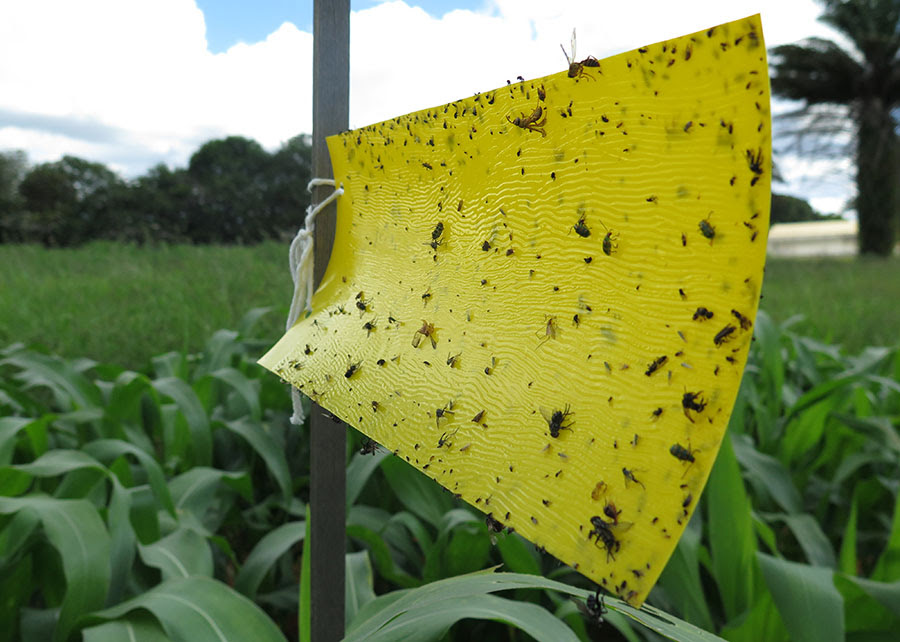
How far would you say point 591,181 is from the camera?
0.27 m

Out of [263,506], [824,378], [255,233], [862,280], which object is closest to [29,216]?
[255,233]

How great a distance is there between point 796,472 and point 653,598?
0.57 meters

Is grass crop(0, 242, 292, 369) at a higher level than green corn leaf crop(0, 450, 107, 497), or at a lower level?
higher

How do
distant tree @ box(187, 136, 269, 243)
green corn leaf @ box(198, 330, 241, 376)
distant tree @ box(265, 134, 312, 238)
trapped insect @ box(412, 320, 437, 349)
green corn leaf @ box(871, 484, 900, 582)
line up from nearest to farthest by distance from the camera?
trapped insect @ box(412, 320, 437, 349) < green corn leaf @ box(871, 484, 900, 582) < green corn leaf @ box(198, 330, 241, 376) < distant tree @ box(265, 134, 312, 238) < distant tree @ box(187, 136, 269, 243)

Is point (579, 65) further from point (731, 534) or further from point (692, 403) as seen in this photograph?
point (731, 534)

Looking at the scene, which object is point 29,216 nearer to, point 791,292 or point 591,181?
point 791,292

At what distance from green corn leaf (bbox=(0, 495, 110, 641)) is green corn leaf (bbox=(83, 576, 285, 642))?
0.21ft

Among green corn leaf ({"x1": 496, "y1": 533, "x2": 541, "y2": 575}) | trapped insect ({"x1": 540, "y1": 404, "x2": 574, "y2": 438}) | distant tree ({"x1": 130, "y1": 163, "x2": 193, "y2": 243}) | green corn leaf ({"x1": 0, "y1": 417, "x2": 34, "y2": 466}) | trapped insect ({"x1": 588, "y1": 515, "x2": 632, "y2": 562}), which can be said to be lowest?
green corn leaf ({"x1": 496, "y1": 533, "x2": 541, "y2": 575})

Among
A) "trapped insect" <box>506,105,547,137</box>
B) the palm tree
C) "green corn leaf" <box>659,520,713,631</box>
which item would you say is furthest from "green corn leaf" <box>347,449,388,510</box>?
the palm tree

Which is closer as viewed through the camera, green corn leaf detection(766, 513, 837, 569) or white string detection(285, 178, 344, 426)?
white string detection(285, 178, 344, 426)

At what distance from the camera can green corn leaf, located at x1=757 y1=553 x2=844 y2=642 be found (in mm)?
657

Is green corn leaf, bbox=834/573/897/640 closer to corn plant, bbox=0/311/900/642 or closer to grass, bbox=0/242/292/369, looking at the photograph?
corn plant, bbox=0/311/900/642

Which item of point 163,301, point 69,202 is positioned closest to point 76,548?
point 163,301

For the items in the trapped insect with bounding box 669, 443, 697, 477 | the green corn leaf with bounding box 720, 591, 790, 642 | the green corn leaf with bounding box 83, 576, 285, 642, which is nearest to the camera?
the trapped insect with bounding box 669, 443, 697, 477
